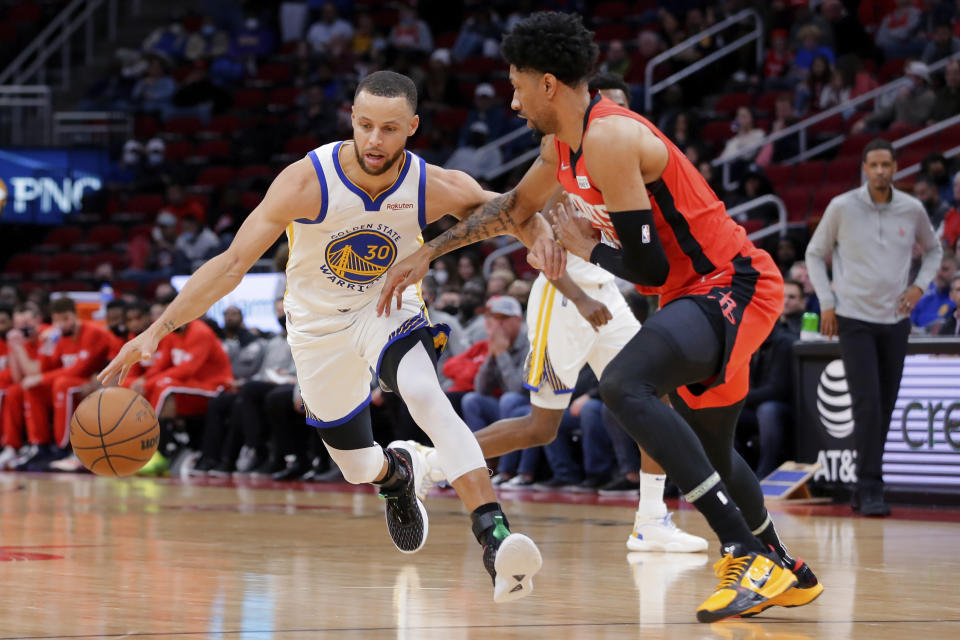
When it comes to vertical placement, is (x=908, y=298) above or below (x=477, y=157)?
below

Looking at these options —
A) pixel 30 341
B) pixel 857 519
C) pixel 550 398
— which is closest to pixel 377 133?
pixel 550 398

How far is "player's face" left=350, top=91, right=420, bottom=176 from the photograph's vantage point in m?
5.12

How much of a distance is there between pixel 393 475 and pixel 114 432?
1222mm

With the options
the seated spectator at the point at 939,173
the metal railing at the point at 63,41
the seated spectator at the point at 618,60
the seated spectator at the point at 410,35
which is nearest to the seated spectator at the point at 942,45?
the seated spectator at the point at 939,173

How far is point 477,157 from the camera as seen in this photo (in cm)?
1689

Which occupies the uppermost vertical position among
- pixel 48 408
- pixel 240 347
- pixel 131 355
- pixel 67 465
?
pixel 131 355

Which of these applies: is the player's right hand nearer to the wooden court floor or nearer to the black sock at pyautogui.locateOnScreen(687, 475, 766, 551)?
the wooden court floor

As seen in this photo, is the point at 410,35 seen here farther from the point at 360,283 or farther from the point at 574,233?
the point at 574,233

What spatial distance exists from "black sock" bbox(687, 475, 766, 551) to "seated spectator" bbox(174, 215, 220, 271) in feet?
45.8

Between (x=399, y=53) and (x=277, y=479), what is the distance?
360 inches

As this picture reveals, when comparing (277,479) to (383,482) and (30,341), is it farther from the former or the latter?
(383,482)

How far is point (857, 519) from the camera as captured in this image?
820 cm

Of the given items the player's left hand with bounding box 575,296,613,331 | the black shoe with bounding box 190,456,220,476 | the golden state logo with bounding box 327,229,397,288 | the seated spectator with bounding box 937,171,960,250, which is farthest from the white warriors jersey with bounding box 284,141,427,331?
the black shoe with bounding box 190,456,220,476

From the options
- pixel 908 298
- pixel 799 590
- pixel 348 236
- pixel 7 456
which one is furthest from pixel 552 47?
pixel 7 456
